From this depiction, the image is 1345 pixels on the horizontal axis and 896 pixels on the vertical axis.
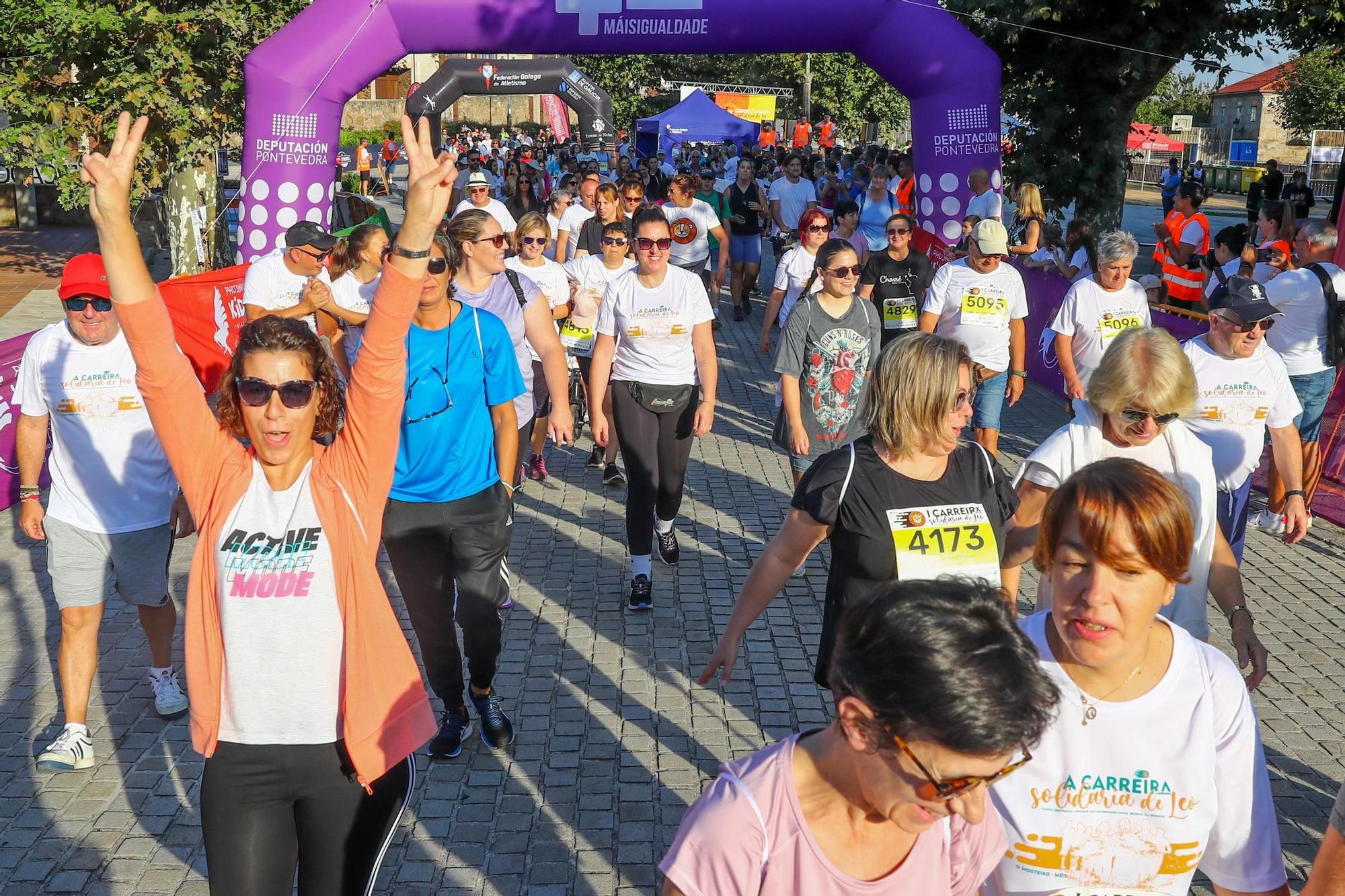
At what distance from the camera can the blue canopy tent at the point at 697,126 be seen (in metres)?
36.8

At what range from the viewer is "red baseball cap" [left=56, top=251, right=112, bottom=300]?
15.2 feet

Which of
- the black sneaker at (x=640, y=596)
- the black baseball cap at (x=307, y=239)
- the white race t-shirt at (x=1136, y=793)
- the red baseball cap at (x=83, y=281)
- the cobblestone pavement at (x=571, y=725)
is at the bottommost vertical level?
the cobblestone pavement at (x=571, y=725)

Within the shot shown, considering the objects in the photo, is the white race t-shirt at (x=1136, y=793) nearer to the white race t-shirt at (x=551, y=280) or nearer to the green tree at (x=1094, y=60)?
the white race t-shirt at (x=551, y=280)

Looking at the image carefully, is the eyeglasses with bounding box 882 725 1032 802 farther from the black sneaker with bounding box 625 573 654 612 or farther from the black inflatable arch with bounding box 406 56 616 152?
the black inflatable arch with bounding box 406 56 616 152

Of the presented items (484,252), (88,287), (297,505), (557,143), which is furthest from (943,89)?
(557,143)

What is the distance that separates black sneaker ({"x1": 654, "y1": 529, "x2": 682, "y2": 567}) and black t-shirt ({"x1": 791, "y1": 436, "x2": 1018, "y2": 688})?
11.2 feet

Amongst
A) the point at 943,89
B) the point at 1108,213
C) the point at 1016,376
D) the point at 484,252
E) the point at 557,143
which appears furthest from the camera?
the point at 557,143

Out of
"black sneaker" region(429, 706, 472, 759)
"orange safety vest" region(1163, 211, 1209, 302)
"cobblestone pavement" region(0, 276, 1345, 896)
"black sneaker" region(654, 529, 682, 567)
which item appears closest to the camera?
"cobblestone pavement" region(0, 276, 1345, 896)

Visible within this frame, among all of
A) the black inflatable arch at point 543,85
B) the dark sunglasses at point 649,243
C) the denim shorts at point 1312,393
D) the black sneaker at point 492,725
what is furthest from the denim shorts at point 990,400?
the black inflatable arch at point 543,85

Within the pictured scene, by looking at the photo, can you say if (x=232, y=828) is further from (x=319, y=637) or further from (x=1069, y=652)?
(x=1069, y=652)

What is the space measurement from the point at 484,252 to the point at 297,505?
11.0 ft

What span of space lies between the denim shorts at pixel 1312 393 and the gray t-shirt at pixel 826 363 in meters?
3.06

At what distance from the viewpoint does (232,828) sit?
111 inches

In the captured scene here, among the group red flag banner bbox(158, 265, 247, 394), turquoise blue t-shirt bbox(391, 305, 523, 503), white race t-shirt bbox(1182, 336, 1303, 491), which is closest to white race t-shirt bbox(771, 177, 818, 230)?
red flag banner bbox(158, 265, 247, 394)
